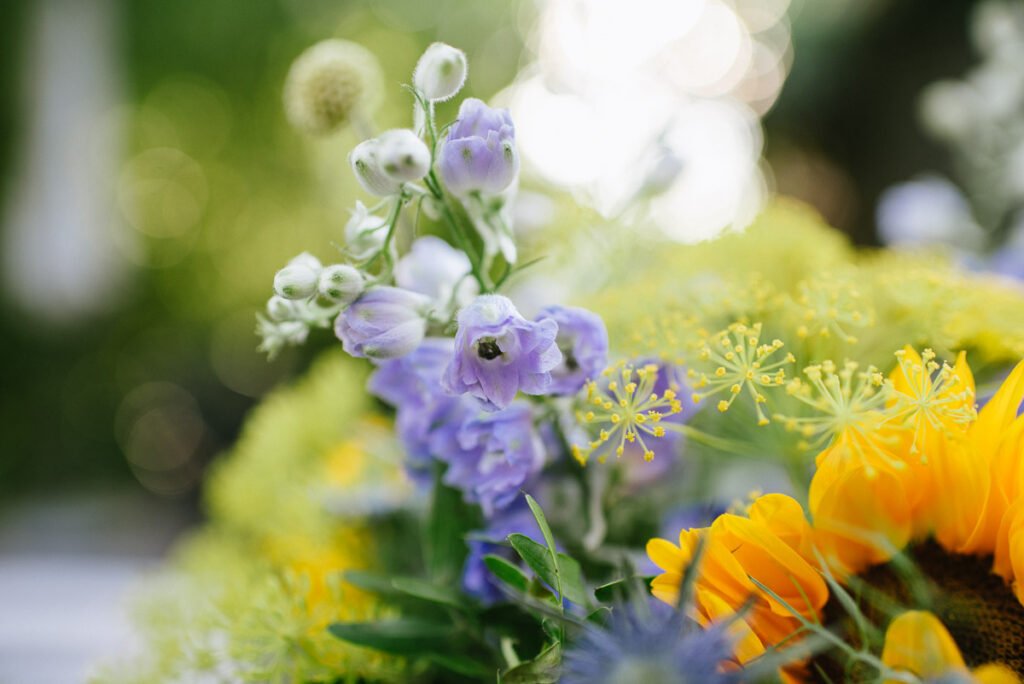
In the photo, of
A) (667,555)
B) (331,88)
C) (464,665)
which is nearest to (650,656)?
(667,555)

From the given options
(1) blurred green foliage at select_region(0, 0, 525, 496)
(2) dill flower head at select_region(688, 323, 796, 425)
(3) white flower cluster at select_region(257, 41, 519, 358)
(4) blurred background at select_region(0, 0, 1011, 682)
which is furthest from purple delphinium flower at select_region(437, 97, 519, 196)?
(1) blurred green foliage at select_region(0, 0, 525, 496)

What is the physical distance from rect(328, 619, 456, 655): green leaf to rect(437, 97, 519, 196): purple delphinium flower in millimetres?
190

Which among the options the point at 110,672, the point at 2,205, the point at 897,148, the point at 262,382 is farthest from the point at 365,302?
the point at 2,205

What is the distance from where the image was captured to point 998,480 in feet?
0.85

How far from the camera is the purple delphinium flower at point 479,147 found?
294mm

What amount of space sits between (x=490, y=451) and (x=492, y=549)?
6cm

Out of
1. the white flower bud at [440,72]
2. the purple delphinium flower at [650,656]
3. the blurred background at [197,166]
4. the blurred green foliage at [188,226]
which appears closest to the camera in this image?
the purple delphinium flower at [650,656]

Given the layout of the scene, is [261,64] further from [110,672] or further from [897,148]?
[110,672]

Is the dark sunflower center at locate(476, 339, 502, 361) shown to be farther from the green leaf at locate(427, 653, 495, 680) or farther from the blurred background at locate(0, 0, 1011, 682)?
the blurred background at locate(0, 0, 1011, 682)

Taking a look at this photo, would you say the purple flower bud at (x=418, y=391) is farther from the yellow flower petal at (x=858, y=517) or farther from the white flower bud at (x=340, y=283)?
the yellow flower petal at (x=858, y=517)

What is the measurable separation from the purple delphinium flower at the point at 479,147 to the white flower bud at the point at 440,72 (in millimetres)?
17

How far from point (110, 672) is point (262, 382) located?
8.35ft

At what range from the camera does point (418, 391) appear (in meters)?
0.37

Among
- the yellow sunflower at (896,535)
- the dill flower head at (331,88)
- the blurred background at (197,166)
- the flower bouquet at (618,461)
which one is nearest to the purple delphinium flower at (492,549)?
the flower bouquet at (618,461)
